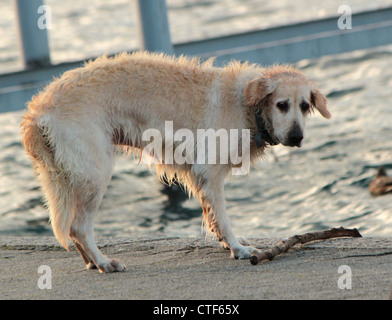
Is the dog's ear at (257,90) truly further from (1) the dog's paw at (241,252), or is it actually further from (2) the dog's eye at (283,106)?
(1) the dog's paw at (241,252)

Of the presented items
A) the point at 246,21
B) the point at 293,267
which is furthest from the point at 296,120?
the point at 246,21

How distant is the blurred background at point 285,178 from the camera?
35.7 feet

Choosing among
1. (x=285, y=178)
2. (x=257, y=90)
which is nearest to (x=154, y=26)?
(x=285, y=178)

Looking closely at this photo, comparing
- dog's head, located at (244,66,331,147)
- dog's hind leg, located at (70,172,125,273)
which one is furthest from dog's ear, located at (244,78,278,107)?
dog's hind leg, located at (70,172,125,273)

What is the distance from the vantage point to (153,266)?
5668 millimetres

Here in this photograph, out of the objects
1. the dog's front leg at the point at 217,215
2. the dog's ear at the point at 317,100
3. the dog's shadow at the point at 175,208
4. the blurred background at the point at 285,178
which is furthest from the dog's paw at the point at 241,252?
the dog's shadow at the point at 175,208

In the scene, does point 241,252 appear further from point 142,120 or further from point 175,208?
point 175,208

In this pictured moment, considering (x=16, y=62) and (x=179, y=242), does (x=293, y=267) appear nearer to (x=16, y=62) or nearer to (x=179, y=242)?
(x=179, y=242)

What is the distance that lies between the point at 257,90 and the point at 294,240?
126 cm

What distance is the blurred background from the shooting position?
10883mm

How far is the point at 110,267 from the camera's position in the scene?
5523mm

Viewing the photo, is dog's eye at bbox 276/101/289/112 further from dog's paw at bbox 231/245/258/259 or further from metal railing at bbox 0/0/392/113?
metal railing at bbox 0/0/392/113

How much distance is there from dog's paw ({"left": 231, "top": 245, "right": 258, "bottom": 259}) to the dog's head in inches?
35.8

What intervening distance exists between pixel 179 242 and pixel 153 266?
0.87 m
